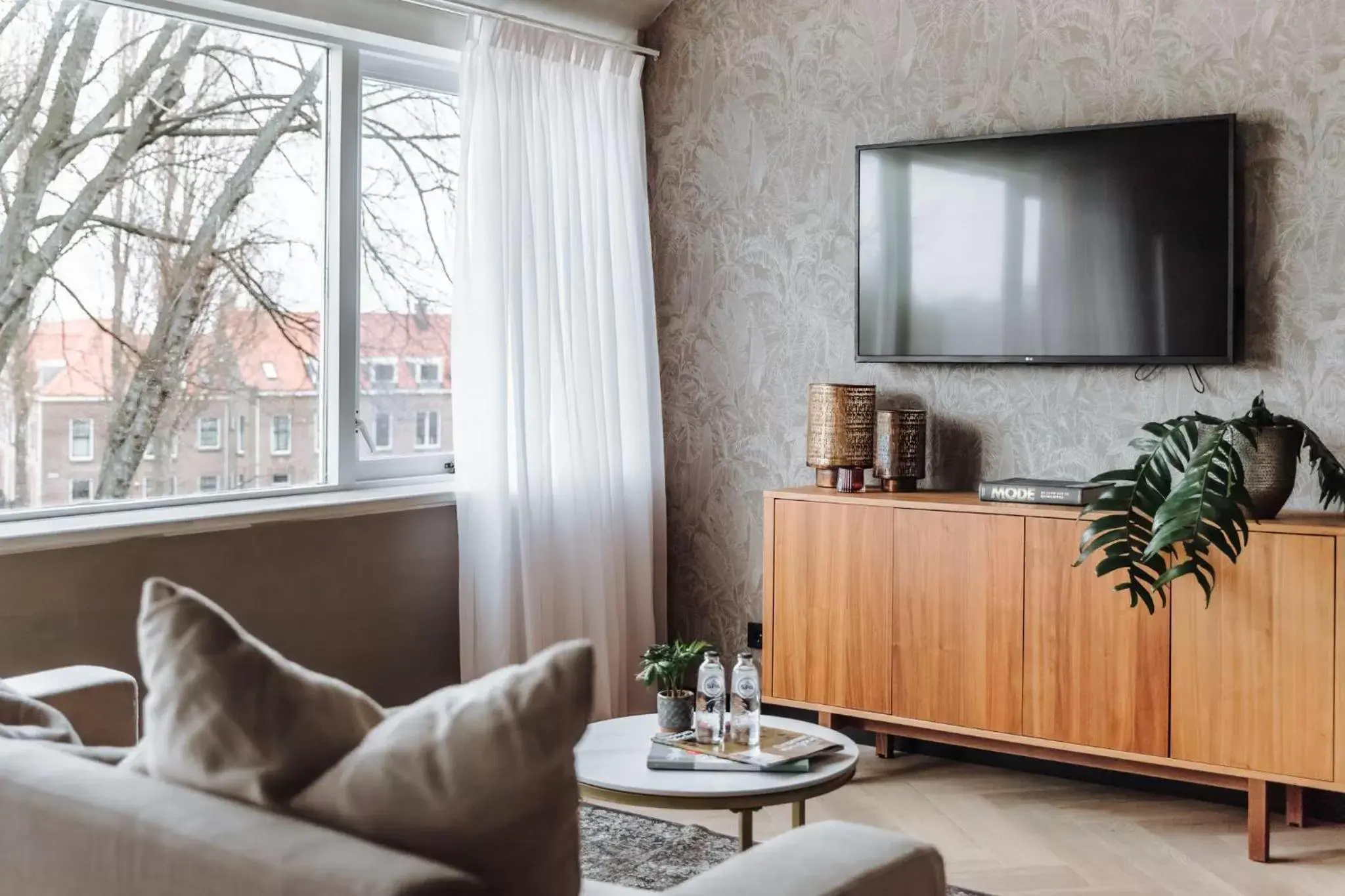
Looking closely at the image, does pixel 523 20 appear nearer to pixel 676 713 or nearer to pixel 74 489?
pixel 74 489

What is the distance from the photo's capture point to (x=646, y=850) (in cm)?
313

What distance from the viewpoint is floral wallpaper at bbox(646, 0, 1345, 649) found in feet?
11.2

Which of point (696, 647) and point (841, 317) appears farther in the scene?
point (841, 317)

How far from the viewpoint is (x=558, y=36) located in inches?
164

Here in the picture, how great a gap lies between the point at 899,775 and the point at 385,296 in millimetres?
2092

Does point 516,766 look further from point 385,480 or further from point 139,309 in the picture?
point 385,480

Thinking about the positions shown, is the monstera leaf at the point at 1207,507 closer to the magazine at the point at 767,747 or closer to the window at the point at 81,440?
the magazine at the point at 767,747

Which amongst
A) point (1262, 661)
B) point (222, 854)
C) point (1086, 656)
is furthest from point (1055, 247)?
point (222, 854)

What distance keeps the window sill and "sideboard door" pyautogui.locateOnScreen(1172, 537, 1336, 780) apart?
213cm

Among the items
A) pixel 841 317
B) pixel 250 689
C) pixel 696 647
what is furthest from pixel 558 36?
pixel 250 689

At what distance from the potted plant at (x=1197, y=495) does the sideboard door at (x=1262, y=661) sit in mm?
74

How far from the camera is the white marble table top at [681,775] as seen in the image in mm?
2330

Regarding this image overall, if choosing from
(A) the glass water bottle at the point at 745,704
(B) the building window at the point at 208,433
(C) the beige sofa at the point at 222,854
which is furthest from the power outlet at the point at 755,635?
(C) the beige sofa at the point at 222,854

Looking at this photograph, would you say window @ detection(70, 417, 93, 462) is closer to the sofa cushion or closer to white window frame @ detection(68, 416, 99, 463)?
white window frame @ detection(68, 416, 99, 463)
